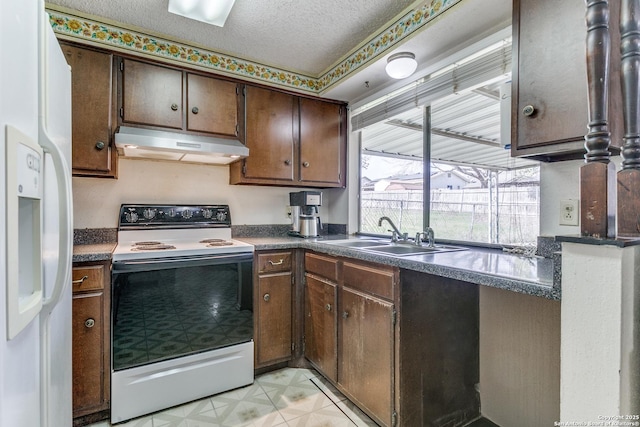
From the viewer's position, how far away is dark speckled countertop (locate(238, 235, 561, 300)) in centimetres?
101

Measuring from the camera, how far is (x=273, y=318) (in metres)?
2.22

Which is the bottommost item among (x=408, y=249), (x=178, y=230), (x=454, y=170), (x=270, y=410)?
(x=270, y=410)

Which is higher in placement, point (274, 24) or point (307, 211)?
point (274, 24)

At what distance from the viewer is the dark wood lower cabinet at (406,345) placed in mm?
1524

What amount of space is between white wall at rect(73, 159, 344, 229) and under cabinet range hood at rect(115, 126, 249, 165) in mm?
114

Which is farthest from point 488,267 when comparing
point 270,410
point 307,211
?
point 307,211

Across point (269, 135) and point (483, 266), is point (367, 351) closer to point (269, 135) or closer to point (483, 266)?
point (483, 266)

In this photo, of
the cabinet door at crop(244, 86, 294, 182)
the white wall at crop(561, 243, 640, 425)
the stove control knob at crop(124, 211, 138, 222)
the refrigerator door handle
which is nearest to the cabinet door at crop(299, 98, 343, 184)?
the cabinet door at crop(244, 86, 294, 182)

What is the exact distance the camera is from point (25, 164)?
681 mm

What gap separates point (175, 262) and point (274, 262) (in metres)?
0.64

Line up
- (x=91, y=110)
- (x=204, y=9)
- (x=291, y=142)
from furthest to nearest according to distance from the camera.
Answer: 1. (x=291, y=142)
2. (x=91, y=110)
3. (x=204, y=9)

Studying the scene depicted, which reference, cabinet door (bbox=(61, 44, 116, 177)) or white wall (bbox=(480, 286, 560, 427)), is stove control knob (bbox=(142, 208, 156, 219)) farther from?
white wall (bbox=(480, 286, 560, 427))

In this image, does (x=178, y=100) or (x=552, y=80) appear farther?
(x=178, y=100)

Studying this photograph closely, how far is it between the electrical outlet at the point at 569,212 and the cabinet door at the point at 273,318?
162 centimetres
